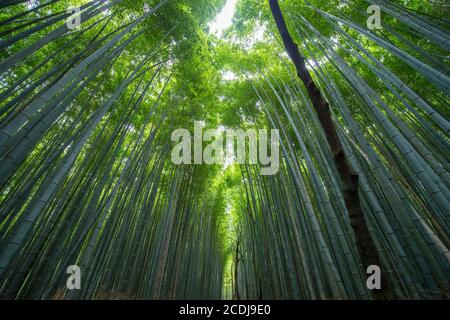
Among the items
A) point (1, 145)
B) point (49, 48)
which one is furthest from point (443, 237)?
point (49, 48)

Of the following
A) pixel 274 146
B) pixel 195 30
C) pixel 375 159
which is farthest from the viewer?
pixel 274 146

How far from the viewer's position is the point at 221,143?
620 centimetres

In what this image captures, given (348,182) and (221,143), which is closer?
(348,182)

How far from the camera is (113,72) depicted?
416cm

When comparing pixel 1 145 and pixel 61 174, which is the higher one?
pixel 61 174

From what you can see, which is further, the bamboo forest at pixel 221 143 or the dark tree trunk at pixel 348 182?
the bamboo forest at pixel 221 143

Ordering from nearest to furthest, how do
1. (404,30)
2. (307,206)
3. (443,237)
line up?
(443,237) < (307,206) < (404,30)

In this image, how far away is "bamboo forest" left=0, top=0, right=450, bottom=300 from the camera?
1.61 meters

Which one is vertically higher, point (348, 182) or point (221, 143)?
point (221, 143)

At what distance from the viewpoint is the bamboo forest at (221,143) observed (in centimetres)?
161

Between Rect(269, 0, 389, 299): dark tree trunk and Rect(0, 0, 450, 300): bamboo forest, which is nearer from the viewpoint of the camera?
Rect(269, 0, 389, 299): dark tree trunk
